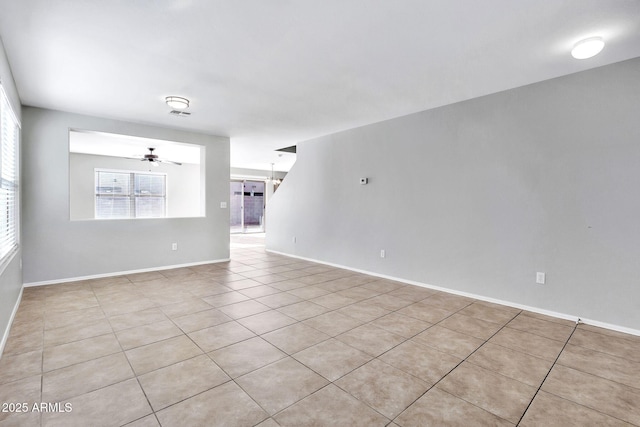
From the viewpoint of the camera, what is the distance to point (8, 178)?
3092 mm

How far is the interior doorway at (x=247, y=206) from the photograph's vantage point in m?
11.3

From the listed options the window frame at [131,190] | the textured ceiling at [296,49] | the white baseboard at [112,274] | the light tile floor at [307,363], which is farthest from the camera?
the window frame at [131,190]

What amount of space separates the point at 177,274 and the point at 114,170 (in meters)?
5.64

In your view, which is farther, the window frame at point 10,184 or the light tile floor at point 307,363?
the window frame at point 10,184

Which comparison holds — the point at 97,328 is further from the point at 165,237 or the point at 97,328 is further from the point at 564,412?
the point at 564,412

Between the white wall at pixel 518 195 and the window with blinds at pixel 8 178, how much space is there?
4.32 m

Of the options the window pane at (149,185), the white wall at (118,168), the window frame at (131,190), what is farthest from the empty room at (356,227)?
the window pane at (149,185)

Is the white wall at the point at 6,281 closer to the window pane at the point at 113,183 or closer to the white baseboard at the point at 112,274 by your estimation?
the white baseboard at the point at 112,274

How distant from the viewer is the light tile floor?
1.72 m

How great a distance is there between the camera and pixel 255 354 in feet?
7.75

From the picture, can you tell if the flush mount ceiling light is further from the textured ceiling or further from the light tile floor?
the light tile floor

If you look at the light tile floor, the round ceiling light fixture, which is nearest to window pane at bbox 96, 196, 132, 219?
the light tile floor

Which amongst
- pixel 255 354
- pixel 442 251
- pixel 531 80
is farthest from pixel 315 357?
pixel 531 80

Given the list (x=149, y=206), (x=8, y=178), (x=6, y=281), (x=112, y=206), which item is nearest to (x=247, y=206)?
(x=149, y=206)
